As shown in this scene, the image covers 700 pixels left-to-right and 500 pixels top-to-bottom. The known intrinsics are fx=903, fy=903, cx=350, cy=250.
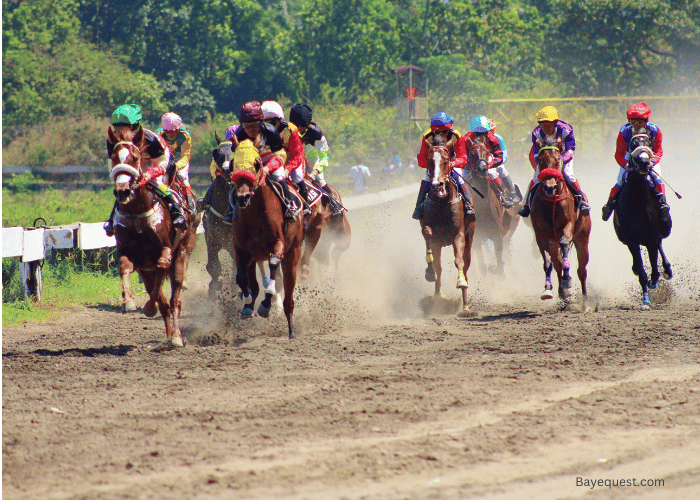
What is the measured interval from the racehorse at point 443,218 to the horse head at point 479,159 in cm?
191

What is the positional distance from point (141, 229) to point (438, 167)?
171 inches

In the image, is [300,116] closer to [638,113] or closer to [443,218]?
[443,218]

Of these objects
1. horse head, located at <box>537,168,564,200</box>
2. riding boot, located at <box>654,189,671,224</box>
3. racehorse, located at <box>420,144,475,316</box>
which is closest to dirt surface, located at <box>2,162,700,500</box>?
racehorse, located at <box>420,144,475,316</box>

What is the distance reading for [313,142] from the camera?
1212cm

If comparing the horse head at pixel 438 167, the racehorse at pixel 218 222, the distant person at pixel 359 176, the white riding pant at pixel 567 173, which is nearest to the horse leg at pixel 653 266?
the white riding pant at pixel 567 173

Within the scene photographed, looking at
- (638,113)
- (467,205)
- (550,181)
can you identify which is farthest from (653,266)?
(467,205)

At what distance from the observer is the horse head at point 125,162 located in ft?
28.9

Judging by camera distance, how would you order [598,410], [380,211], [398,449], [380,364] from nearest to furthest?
[398,449], [598,410], [380,364], [380,211]

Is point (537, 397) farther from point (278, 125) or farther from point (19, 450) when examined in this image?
point (278, 125)

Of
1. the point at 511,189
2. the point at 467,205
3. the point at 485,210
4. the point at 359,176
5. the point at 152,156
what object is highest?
the point at 359,176

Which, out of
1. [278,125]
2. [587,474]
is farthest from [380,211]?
[587,474]

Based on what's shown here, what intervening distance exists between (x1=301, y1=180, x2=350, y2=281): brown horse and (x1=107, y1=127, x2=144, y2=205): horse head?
238 cm

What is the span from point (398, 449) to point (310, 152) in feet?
26.4

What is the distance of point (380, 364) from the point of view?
8539 millimetres
